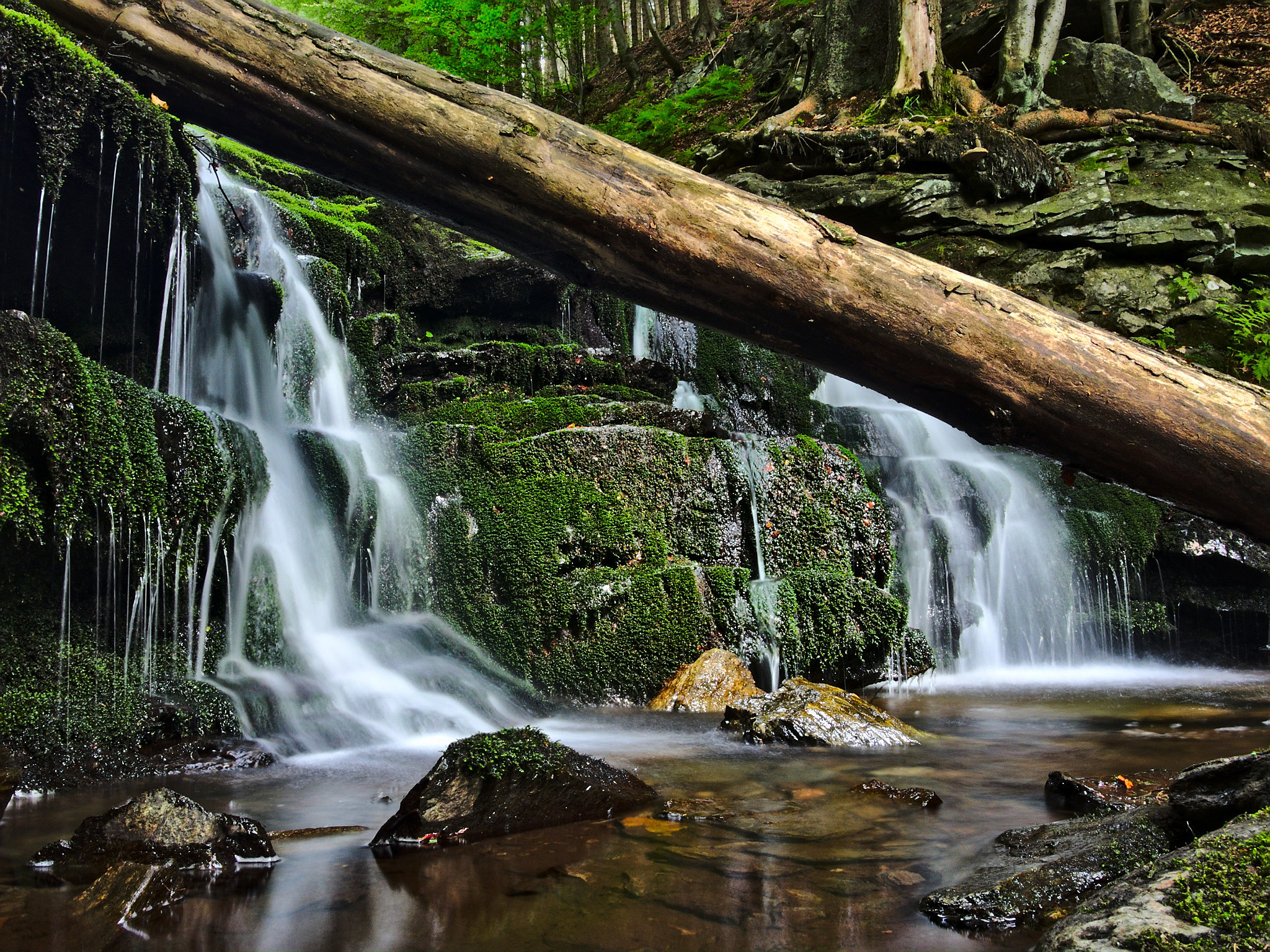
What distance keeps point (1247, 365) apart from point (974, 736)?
379 inches

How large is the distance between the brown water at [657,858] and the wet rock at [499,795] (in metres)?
0.10

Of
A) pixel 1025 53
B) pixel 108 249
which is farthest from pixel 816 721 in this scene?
pixel 1025 53

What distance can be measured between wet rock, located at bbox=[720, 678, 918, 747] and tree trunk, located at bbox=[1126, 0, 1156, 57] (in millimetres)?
16838

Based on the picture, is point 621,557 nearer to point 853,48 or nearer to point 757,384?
point 757,384

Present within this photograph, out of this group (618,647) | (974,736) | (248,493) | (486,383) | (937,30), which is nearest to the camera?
(974,736)

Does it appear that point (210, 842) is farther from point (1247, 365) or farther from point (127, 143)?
point (1247, 365)

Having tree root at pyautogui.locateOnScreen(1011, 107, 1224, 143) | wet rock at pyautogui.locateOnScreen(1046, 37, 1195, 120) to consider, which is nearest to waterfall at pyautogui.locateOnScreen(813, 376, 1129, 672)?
tree root at pyautogui.locateOnScreen(1011, 107, 1224, 143)

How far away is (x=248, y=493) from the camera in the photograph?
23.2 ft

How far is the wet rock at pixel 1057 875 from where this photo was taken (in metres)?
2.67

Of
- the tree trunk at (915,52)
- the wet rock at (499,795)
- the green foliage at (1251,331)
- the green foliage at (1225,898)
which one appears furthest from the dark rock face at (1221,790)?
the tree trunk at (915,52)

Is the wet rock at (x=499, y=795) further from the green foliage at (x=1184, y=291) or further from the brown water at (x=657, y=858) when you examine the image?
the green foliage at (x=1184, y=291)

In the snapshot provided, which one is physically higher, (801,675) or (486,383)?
(486,383)

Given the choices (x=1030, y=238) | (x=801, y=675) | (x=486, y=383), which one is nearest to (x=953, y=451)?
(x=1030, y=238)

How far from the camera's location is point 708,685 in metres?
7.52
